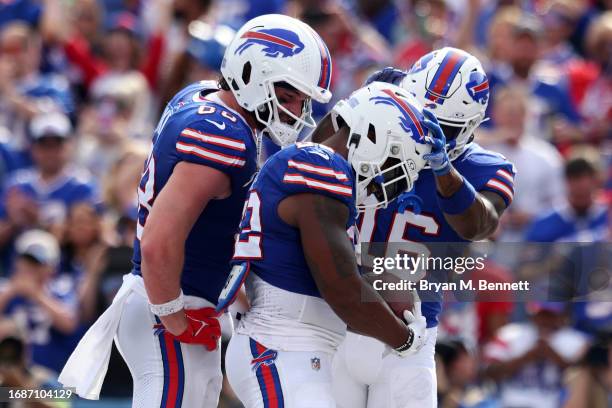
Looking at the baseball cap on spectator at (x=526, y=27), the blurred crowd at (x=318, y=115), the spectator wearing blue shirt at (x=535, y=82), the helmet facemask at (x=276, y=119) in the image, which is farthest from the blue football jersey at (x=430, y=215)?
the baseball cap on spectator at (x=526, y=27)

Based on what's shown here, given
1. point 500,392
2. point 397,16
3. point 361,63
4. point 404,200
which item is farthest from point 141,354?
point 397,16

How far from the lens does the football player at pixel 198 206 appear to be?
4527 mm

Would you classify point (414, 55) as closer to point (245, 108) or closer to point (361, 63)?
point (361, 63)

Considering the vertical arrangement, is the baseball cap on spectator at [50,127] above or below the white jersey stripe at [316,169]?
above

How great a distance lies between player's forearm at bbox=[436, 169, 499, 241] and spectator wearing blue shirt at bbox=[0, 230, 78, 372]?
3.43m

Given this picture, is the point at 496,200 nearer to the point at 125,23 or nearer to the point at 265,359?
the point at 265,359

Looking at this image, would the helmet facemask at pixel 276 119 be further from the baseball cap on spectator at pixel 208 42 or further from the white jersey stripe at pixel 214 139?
the baseball cap on spectator at pixel 208 42

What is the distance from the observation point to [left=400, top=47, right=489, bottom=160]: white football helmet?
5172mm

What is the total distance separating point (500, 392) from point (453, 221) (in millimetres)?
2803

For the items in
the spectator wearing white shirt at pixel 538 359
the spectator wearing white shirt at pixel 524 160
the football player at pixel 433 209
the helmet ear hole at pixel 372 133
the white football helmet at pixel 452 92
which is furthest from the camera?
the spectator wearing white shirt at pixel 524 160

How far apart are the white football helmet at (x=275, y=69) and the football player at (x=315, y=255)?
7.1 inches

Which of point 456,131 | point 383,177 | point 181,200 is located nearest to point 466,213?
point 456,131

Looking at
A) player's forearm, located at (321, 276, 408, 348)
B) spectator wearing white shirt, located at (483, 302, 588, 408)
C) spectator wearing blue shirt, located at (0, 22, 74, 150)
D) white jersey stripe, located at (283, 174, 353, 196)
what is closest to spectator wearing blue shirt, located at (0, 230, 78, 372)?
spectator wearing blue shirt, located at (0, 22, 74, 150)

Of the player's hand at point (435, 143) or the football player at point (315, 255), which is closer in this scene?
the football player at point (315, 255)
